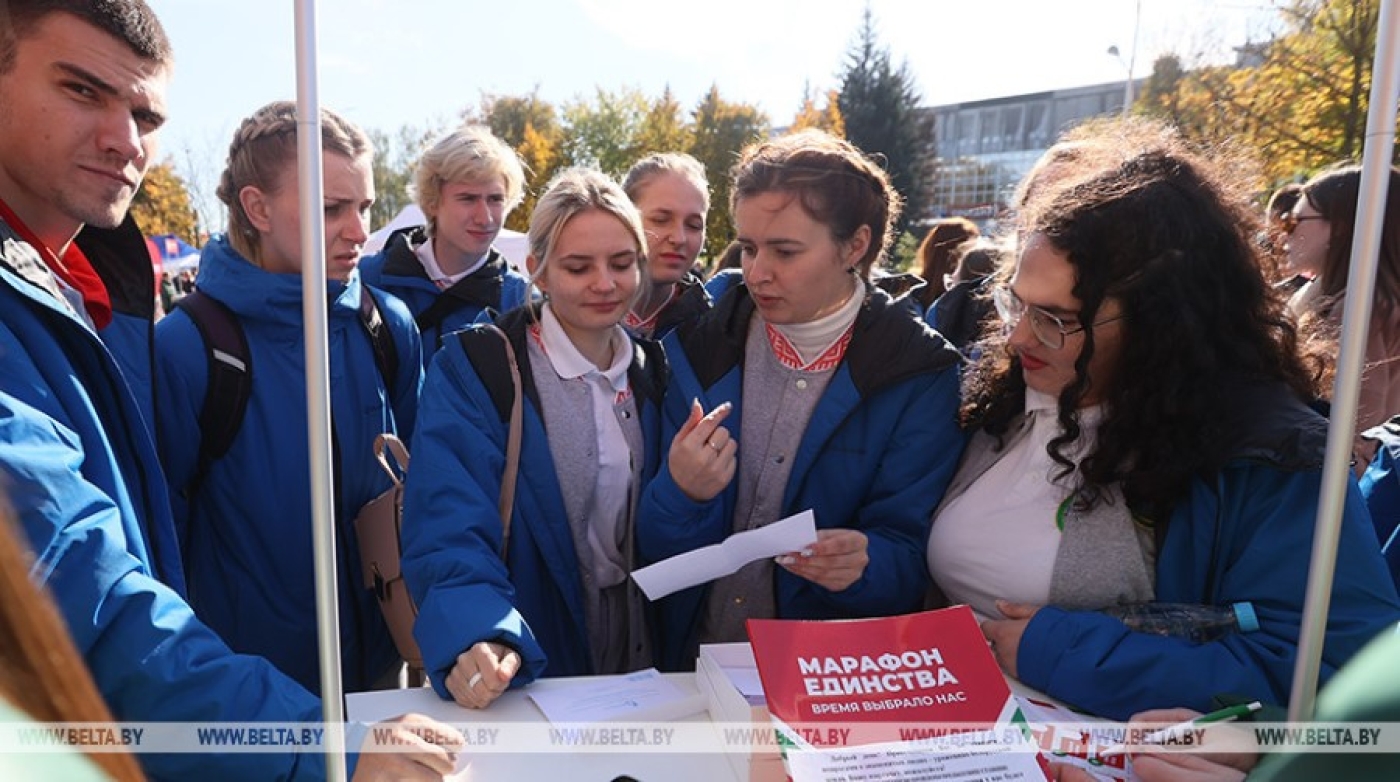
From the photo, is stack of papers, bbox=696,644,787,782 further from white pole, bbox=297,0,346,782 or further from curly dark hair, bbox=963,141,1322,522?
curly dark hair, bbox=963,141,1322,522

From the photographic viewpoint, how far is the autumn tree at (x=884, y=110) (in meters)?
33.5

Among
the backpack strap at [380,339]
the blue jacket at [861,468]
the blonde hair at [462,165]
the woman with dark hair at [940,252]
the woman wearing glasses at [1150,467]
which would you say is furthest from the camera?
the woman with dark hair at [940,252]

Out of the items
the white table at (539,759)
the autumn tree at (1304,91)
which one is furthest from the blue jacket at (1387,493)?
the autumn tree at (1304,91)

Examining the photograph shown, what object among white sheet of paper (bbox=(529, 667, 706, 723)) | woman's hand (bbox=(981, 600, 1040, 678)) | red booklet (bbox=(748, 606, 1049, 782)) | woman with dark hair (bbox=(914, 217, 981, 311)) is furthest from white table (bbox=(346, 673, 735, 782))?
woman with dark hair (bbox=(914, 217, 981, 311))

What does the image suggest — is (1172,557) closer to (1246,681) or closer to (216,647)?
(1246,681)

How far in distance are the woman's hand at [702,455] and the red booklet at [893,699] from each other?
1.54 feet

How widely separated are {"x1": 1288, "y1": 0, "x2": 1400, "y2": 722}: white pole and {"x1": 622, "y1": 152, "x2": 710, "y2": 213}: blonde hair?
2571 mm

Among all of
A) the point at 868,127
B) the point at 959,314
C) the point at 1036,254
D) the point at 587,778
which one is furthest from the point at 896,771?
the point at 868,127

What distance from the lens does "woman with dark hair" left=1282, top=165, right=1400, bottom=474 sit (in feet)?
9.89

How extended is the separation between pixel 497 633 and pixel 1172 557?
1.24 m

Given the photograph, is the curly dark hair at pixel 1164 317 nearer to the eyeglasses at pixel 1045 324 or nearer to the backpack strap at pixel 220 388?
the eyeglasses at pixel 1045 324

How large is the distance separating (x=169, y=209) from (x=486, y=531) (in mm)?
30319

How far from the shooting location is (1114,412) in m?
1.71

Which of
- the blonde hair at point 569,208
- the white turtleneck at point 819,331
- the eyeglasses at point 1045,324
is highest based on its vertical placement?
the blonde hair at point 569,208
